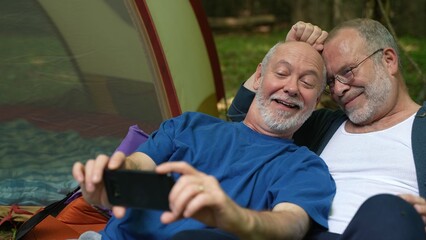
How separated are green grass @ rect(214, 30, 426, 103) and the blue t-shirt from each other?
2.53m

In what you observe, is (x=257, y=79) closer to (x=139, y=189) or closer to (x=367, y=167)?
(x=367, y=167)

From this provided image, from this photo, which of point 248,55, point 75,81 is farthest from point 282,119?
point 248,55

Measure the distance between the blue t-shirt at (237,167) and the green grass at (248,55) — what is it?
253cm

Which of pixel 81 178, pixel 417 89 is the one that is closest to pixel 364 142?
pixel 81 178

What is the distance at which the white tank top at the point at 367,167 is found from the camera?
7.39 feet

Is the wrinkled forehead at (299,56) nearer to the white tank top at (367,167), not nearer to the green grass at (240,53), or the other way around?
the white tank top at (367,167)

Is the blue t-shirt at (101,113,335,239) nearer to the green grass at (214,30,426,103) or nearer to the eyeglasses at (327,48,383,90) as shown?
the eyeglasses at (327,48,383,90)

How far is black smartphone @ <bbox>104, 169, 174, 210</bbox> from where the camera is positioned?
1549 millimetres

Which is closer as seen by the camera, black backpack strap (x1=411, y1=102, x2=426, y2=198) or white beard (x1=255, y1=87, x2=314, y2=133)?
black backpack strap (x1=411, y1=102, x2=426, y2=198)

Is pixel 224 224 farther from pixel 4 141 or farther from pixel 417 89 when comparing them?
pixel 417 89

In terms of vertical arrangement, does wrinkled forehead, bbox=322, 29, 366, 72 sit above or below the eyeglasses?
above

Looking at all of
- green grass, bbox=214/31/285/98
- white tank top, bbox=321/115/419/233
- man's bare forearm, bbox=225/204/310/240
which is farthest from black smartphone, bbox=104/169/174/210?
green grass, bbox=214/31/285/98

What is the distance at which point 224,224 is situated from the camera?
5.16ft

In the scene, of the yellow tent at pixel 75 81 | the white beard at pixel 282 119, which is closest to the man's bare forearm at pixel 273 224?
the white beard at pixel 282 119
